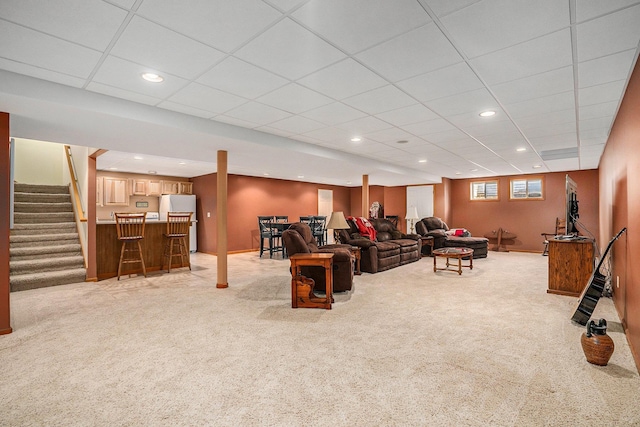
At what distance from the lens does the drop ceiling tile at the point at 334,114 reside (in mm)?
3689

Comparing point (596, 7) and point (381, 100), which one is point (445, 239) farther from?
point (596, 7)

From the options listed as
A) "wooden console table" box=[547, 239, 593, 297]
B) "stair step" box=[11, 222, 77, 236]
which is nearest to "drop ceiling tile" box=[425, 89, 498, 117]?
"wooden console table" box=[547, 239, 593, 297]

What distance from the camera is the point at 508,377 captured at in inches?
90.0

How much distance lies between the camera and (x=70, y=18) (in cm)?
200

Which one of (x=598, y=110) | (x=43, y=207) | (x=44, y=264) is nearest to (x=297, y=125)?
(x=598, y=110)

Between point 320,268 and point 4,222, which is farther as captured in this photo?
point 320,268

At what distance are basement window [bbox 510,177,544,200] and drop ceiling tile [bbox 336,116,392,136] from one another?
719 cm

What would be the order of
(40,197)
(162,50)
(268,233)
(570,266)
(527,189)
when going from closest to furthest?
(162,50)
(570,266)
(40,197)
(268,233)
(527,189)

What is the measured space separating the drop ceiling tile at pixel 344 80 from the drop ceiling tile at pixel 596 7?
54.9 inches

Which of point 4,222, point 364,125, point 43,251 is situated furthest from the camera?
point 43,251

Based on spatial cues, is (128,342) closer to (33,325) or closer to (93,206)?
(33,325)

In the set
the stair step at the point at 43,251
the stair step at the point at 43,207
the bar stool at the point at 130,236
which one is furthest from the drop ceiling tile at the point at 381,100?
the stair step at the point at 43,207

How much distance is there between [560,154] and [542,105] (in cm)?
364

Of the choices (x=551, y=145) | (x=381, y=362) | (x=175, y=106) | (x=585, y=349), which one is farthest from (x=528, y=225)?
(x=175, y=106)
